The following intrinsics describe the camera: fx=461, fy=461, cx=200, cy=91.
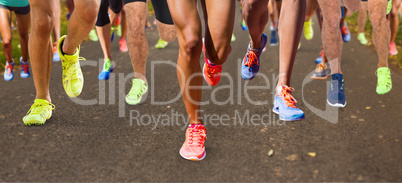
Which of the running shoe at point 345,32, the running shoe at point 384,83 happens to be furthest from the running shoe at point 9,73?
the running shoe at point 345,32

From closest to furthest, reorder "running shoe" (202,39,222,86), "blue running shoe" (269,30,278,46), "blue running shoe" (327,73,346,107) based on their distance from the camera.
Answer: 1. "running shoe" (202,39,222,86)
2. "blue running shoe" (327,73,346,107)
3. "blue running shoe" (269,30,278,46)

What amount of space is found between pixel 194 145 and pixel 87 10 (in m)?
1.43

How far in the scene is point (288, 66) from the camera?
3811 mm

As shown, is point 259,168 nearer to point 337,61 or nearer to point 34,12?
point 337,61

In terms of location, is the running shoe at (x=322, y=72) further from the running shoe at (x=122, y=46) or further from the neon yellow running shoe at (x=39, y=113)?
the running shoe at (x=122, y=46)

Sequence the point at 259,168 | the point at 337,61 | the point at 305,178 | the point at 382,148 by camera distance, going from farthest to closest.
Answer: the point at 337,61
the point at 382,148
the point at 259,168
the point at 305,178

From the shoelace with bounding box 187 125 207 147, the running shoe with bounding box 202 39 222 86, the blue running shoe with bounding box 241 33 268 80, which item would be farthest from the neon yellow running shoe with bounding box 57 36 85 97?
the blue running shoe with bounding box 241 33 268 80

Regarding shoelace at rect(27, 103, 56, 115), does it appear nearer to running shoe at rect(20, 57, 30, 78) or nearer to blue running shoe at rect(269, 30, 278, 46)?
running shoe at rect(20, 57, 30, 78)

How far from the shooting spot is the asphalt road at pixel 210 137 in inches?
123

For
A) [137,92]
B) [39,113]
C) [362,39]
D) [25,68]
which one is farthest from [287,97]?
[362,39]

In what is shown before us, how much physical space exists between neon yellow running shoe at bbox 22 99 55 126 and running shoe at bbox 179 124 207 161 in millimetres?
1464

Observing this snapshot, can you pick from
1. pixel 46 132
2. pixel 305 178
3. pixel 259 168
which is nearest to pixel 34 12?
pixel 46 132

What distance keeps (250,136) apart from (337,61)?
1381 millimetres

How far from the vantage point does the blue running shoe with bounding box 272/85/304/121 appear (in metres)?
3.55
